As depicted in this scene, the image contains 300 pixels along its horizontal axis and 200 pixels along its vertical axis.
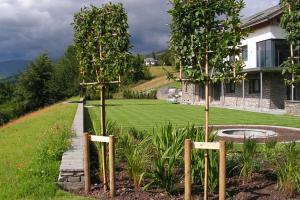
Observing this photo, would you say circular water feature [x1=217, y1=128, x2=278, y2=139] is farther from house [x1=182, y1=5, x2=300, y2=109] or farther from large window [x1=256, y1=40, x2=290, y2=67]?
large window [x1=256, y1=40, x2=290, y2=67]

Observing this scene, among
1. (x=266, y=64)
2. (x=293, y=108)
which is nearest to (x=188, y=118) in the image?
(x=293, y=108)

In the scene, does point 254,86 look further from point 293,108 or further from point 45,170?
point 45,170

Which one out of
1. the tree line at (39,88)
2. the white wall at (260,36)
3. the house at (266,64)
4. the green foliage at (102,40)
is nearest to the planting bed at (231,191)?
the green foliage at (102,40)

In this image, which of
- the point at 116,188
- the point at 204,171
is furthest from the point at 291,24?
the point at 116,188

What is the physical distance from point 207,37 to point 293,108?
75.4 feet

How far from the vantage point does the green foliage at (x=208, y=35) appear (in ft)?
23.1

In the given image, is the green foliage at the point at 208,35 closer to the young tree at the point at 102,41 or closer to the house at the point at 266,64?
the young tree at the point at 102,41

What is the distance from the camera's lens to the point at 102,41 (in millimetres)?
8750

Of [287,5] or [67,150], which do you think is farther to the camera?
[67,150]

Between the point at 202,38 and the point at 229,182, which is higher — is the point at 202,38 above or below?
above

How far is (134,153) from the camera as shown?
816cm

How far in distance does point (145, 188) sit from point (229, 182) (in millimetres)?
1557

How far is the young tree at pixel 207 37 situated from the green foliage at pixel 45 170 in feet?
9.32

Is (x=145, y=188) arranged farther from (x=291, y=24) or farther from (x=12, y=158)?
(x=12, y=158)
